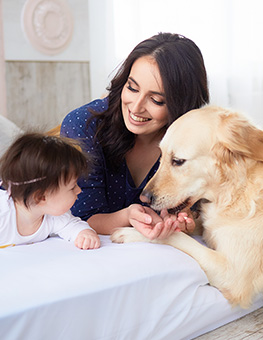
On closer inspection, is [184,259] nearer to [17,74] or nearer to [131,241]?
[131,241]

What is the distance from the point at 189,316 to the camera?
1.24m

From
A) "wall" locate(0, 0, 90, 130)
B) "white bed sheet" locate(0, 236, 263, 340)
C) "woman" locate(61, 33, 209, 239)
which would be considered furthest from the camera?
"wall" locate(0, 0, 90, 130)

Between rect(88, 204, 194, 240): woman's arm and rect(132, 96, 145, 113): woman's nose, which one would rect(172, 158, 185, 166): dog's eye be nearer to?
rect(88, 204, 194, 240): woman's arm

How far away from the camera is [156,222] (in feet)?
4.81

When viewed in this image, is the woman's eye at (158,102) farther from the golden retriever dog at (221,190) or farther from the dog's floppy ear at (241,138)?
the dog's floppy ear at (241,138)

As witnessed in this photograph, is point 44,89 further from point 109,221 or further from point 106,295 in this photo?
point 106,295

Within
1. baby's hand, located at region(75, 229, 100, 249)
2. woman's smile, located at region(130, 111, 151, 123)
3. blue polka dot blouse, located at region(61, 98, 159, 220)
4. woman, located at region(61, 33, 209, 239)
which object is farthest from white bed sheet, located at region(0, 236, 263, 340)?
woman's smile, located at region(130, 111, 151, 123)

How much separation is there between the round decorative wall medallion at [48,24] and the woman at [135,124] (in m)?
2.41

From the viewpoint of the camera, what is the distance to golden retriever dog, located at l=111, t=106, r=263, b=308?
1294 millimetres

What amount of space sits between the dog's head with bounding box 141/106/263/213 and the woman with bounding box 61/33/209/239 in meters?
0.09

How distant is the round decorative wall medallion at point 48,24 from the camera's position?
401 cm

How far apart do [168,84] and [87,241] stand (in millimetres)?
637

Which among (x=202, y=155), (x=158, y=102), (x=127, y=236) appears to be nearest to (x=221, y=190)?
(x=202, y=155)

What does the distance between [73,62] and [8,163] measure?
3.14 meters
